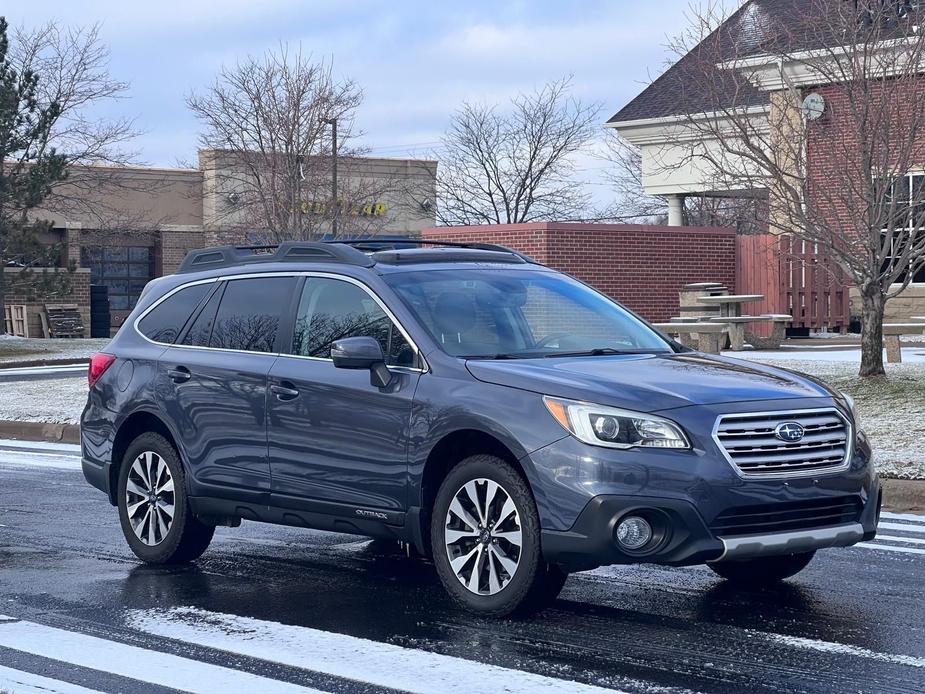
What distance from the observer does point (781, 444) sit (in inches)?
261

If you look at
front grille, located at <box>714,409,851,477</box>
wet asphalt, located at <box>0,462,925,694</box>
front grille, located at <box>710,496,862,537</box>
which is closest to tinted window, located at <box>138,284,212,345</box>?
wet asphalt, located at <box>0,462,925,694</box>

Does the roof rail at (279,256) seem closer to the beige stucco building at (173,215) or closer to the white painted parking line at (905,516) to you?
the white painted parking line at (905,516)

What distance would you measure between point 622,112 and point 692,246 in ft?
18.2

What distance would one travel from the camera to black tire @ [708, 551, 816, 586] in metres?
7.72

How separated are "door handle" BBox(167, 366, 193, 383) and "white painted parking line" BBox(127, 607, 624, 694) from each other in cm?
162

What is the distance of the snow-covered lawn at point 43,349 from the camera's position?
3338 centimetres

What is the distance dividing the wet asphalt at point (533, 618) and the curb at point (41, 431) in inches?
288

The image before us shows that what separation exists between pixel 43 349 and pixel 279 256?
28.7m

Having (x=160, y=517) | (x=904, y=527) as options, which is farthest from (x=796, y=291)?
(x=160, y=517)

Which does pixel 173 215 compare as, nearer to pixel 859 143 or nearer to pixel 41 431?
pixel 41 431

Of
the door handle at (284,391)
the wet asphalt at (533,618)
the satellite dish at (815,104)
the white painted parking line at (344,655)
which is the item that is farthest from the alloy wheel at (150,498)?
the satellite dish at (815,104)

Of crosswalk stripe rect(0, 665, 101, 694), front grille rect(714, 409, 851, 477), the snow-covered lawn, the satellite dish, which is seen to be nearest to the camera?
crosswalk stripe rect(0, 665, 101, 694)

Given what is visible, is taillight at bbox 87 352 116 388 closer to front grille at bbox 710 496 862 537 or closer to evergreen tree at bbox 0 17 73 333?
front grille at bbox 710 496 862 537

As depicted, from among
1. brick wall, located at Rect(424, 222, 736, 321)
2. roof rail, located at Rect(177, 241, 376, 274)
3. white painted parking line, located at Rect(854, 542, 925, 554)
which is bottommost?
white painted parking line, located at Rect(854, 542, 925, 554)
